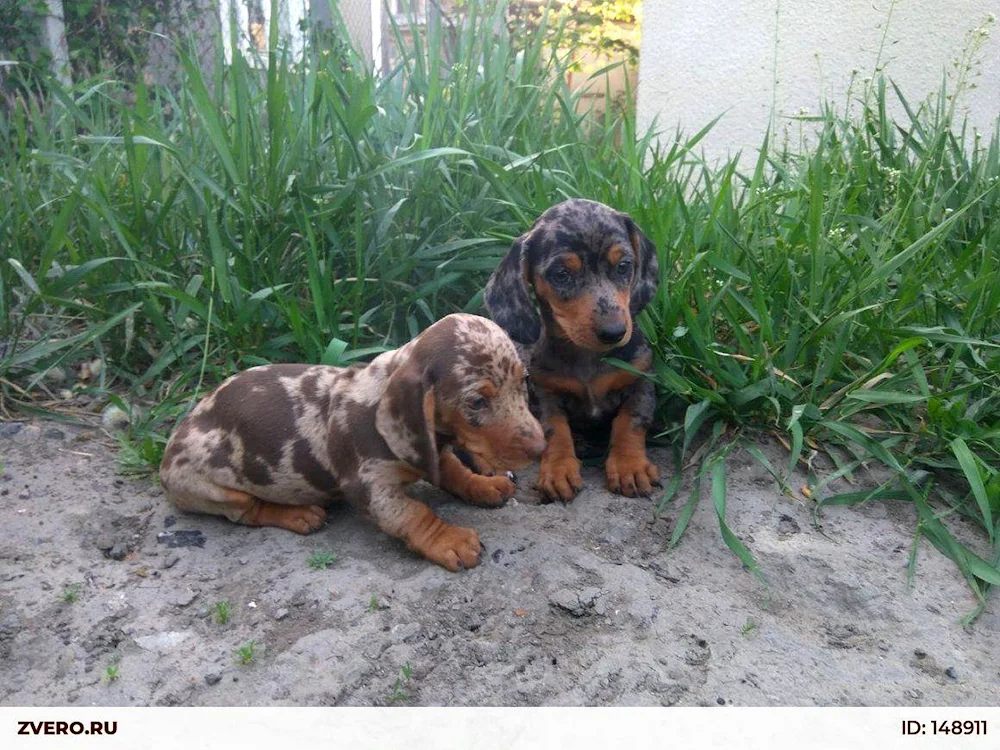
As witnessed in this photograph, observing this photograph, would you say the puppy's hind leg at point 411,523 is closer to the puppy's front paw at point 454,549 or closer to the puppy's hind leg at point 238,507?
the puppy's front paw at point 454,549

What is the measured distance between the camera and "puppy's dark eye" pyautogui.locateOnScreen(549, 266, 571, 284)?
3.49m

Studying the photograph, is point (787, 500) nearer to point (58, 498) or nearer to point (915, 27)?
point (58, 498)

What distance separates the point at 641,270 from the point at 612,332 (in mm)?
450

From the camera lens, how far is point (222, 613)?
9.04 ft

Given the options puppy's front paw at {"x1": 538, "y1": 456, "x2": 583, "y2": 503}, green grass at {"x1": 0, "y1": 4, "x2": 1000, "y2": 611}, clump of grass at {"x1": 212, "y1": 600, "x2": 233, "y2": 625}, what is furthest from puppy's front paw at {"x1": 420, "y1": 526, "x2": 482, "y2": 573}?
green grass at {"x1": 0, "y1": 4, "x2": 1000, "y2": 611}

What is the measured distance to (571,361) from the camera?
3750 mm

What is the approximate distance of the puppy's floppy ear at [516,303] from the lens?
3.55 metres

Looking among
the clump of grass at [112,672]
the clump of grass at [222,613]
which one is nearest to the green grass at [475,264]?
the clump of grass at [222,613]

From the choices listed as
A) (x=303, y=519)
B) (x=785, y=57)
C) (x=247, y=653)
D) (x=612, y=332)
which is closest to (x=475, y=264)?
(x=612, y=332)

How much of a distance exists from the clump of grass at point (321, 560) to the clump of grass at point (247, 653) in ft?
1.38

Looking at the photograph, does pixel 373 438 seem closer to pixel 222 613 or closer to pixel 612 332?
→ pixel 222 613

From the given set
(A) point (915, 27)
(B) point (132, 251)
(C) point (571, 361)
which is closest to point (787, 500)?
(C) point (571, 361)

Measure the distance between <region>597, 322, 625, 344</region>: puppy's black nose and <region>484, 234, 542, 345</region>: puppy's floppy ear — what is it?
33 centimetres
